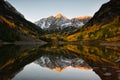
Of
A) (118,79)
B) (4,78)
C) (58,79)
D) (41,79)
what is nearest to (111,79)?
(118,79)

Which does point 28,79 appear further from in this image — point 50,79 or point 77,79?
point 77,79

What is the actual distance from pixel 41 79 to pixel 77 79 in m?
4.04

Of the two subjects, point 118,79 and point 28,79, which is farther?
point 28,79

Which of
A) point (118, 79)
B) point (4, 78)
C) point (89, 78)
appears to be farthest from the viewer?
point (89, 78)

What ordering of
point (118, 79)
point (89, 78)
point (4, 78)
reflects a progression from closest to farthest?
1. point (118, 79)
2. point (4, 78)
3. point (89, 78)

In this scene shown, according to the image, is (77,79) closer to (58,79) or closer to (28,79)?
(58,79)

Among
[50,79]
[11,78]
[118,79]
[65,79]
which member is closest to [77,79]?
[65,79]

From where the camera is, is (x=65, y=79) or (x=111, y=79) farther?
(x=65, y=79)

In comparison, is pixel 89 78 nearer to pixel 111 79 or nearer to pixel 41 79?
pixel 111 79

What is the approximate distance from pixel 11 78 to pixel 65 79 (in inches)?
234

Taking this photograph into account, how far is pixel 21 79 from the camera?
2655 cm

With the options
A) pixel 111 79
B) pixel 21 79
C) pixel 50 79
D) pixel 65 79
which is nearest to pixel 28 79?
pixel 21 79

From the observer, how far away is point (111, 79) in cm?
2503

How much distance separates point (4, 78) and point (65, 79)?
6.63m
